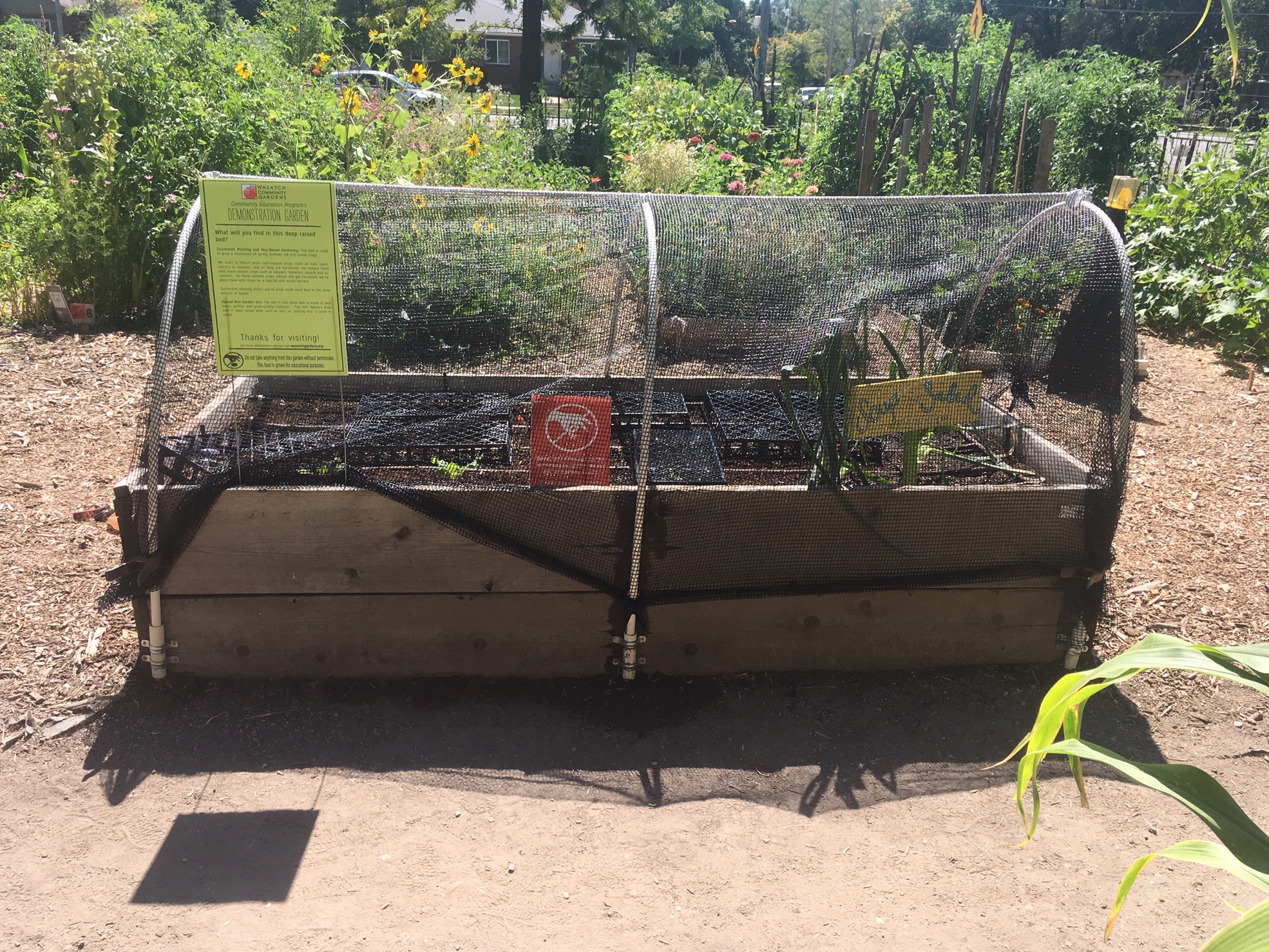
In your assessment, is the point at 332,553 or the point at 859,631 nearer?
the point at 332,553

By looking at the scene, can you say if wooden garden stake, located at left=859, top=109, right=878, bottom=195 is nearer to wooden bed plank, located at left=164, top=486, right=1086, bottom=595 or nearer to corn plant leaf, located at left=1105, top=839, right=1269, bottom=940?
wooden bed plank, located at left=164, top=486, right=1086, bottom=595

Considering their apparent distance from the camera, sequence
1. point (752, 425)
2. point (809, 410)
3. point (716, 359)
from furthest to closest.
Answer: point (752, 425), point (716, 359), point (809, 410)

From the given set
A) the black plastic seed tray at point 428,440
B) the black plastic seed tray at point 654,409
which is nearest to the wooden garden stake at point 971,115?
the black plastic seed tray at point 654,409

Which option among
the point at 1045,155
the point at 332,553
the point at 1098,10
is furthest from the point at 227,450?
the point at 1098,10

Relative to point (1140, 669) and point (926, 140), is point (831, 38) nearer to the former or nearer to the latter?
point (926, 140)

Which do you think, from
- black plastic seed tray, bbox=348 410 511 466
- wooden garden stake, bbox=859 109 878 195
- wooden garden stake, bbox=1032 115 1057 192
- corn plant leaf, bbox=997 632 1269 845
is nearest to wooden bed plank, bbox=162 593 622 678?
black plastic seed tray, bbox=348 410 511 466

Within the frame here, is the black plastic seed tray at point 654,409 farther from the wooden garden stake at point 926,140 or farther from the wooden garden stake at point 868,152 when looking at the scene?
the wooden garden stake at point 868,152

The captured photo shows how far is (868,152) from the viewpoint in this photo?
8.45 m

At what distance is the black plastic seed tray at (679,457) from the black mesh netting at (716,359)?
0.02 m

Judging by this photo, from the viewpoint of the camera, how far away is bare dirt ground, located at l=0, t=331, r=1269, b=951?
249 centimetres

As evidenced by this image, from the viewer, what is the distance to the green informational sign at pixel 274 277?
3.00 metres

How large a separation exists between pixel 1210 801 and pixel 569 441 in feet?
7.81

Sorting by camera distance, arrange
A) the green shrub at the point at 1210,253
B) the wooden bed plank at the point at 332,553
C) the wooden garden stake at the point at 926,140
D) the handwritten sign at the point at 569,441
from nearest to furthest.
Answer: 1. the wooden bed plank at the point at 332,553
2. the handwritten sign at the point at 569,441
3. the green shrub at the point at 1210,253
4. the wooden garden stake at the point at 926,140

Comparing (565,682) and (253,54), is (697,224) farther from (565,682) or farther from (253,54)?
(253,54)
